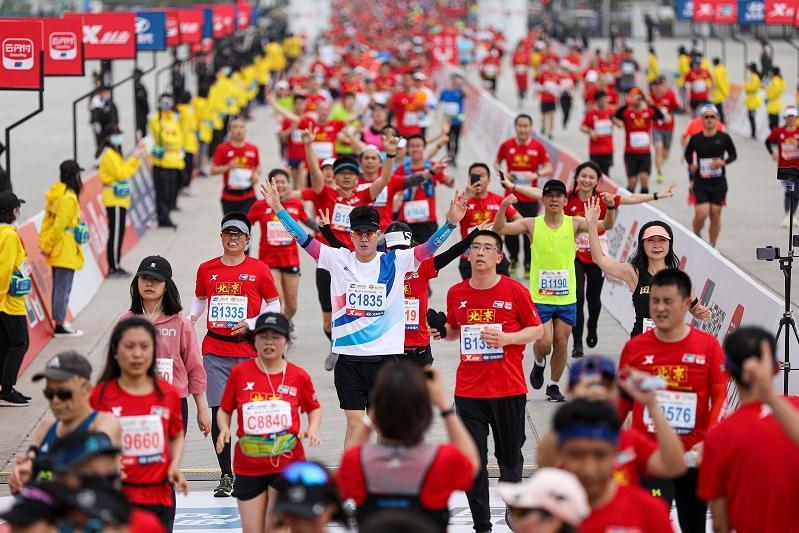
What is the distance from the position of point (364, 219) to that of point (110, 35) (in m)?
14.1

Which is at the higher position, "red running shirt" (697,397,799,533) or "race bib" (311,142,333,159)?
"red running shirt" (697,397,799,533)

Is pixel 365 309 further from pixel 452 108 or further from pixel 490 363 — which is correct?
pixel 452 108

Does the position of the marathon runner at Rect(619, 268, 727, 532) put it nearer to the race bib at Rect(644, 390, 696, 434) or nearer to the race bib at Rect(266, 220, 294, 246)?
the race bib at Rect(644, 390, 696, 434)

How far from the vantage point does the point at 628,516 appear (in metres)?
5.84

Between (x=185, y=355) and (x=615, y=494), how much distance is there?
4.35 meters

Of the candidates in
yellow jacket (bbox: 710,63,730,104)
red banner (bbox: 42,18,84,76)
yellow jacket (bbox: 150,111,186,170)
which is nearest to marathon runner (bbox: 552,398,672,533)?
red banner (bbox: 42,18,84,76)

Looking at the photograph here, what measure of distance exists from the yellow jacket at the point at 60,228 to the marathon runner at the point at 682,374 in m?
8.69

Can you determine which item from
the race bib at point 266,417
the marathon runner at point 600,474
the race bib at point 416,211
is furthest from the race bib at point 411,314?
the marathon runner at point 600,474

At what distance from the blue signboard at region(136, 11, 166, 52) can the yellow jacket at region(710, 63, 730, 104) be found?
13.4 m

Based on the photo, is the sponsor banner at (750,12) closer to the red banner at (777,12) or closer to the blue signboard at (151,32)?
the red banner at (777,12)

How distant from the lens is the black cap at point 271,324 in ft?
27.9

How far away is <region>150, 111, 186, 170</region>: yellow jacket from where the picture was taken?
23.7 metres

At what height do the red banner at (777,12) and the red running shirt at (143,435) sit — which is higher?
the red banner at (777,12)

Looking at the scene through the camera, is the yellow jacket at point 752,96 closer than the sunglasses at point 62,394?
No
